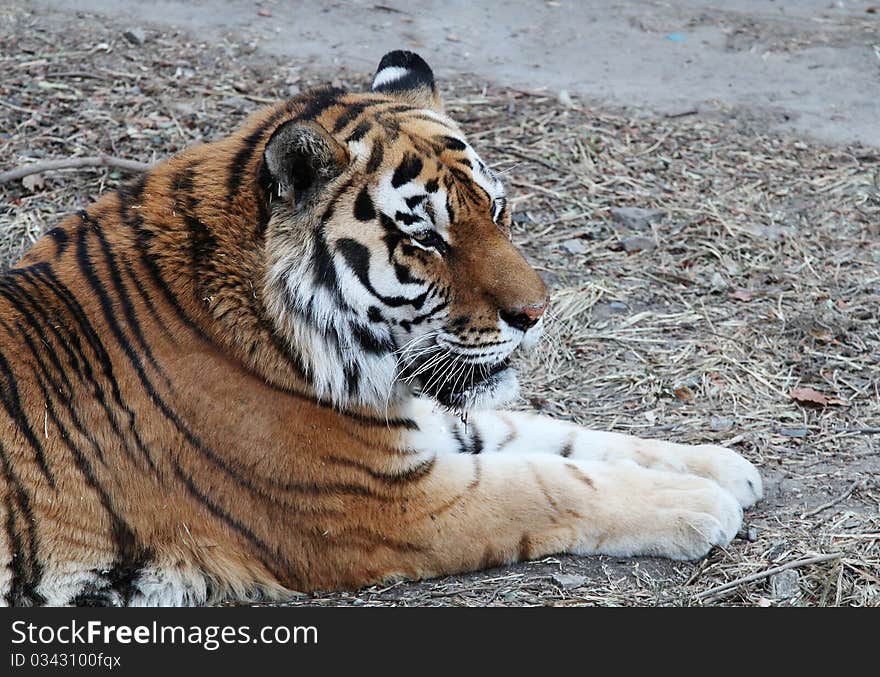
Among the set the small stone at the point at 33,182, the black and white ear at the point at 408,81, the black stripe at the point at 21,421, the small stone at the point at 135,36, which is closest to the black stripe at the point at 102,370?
the black stripe at the point at 21,421

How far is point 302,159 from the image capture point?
2750 millimetres

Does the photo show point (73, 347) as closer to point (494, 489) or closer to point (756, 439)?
point (494, 489)

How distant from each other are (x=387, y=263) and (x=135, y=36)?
4.06 meters

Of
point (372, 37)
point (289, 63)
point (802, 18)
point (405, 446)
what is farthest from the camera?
point (802, 18)

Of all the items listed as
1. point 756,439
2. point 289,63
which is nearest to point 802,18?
point 289,63

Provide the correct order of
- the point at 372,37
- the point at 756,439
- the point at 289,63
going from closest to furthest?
1. the point at 756,439
2. the point at 289,63
3. the point at 372,37

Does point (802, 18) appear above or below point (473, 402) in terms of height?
above

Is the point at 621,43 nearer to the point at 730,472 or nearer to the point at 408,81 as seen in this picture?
the point at 408,81

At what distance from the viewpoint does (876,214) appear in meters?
5.17

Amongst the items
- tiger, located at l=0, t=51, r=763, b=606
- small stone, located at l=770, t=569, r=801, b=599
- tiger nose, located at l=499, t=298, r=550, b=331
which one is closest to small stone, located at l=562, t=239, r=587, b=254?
tiger, located at l=0, t=51, r=763, b=606

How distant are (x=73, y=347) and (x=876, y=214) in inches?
150

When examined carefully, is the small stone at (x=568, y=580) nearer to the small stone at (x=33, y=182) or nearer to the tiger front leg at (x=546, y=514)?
the tiger front leg at (x=546, y=514)

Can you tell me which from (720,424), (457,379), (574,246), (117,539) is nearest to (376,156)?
(457,379)

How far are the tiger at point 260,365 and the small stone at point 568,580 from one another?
0.60 feet
